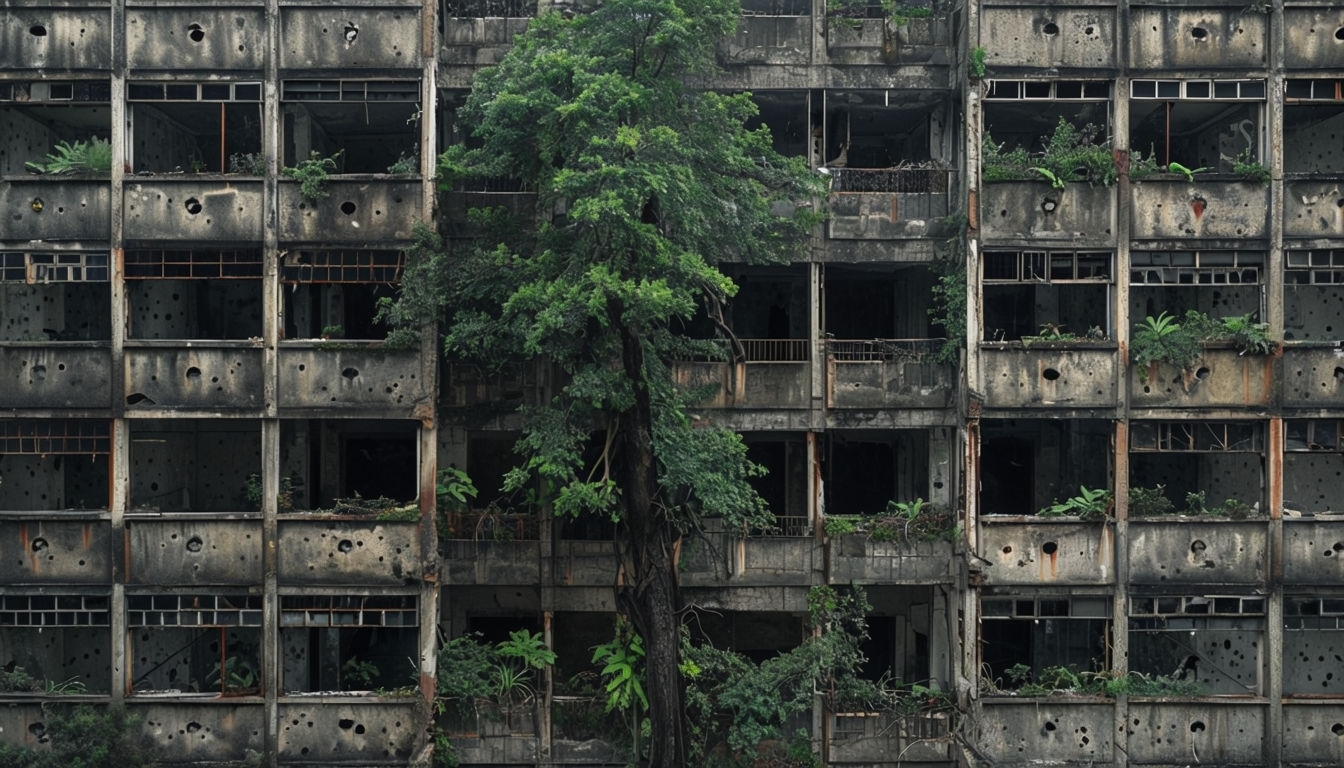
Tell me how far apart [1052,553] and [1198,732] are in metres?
3.67

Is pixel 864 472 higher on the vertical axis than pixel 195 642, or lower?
higher

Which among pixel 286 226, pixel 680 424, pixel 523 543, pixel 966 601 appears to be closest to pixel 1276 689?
pixel 966 601

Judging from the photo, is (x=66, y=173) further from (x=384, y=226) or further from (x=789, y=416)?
(x=789, y=416)

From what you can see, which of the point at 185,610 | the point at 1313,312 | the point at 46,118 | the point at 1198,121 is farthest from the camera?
the point at 1198,121

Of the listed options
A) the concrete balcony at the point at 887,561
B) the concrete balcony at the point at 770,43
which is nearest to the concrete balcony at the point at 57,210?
the concrete balcony at the point at 770,43

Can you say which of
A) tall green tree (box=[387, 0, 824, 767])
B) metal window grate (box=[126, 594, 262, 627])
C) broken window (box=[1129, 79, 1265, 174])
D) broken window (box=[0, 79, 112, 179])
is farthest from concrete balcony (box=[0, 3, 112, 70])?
broken window (box=[1129, 79, 1265, 174])

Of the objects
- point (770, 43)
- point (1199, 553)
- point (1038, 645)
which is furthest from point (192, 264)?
point (1199, 553)

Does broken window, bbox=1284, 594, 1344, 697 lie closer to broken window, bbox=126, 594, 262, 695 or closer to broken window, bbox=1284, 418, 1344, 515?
A: broken window, bbox=1284, 418, 1344, 515

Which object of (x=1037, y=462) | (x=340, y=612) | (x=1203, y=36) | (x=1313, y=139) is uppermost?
(x=1203, y=36)

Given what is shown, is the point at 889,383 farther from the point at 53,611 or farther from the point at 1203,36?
the point at 53,611

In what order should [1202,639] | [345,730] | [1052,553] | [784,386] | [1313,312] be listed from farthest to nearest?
[1313,312], [1202,639], [784,386], [1052,553], [345,730]

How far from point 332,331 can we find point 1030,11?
12799 millimetres

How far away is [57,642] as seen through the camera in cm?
2239

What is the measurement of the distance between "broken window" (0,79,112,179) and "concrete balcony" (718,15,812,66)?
10.4m
